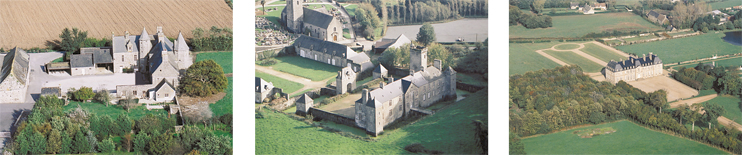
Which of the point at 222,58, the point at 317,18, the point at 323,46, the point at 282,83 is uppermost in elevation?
the point at 317,18

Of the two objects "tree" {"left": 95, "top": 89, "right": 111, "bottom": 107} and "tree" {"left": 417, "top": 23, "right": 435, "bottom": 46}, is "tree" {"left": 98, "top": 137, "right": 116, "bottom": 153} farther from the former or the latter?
"tree" {"left": 417, "top": 23, "right": 435, "bottom": 46}

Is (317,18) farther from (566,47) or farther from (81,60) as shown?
(566,47)

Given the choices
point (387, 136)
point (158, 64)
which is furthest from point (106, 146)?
point (387, 136)

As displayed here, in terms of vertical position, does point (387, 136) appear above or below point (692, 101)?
below

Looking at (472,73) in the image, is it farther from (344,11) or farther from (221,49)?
(221,49)

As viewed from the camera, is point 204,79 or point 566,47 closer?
point 566,47

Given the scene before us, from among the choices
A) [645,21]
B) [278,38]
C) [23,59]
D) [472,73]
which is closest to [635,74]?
[645,21]
